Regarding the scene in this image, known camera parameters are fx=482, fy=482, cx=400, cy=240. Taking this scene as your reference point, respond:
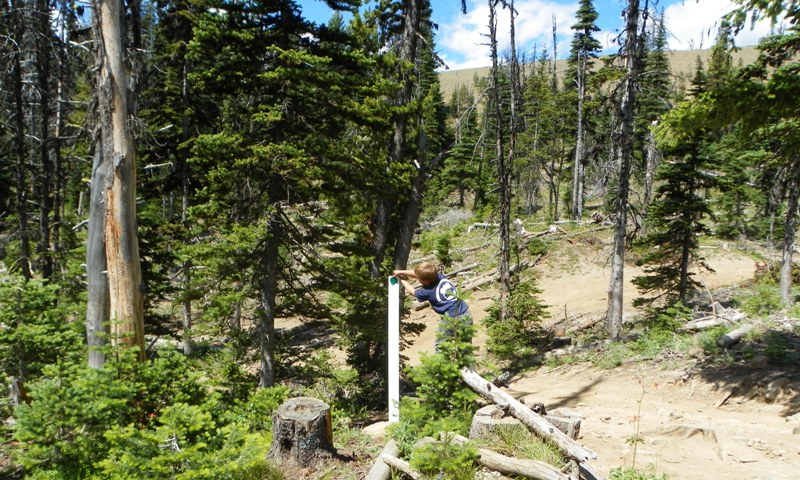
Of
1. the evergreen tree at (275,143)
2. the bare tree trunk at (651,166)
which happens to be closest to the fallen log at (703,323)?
the bare tree trunk at (651,166)

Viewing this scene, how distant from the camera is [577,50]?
38594mm

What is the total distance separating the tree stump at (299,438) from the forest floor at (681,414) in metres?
1.60

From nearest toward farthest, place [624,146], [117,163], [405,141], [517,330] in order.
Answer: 1. [117,163]
2. [405,141]
3. [624,146]
4. [517,330]

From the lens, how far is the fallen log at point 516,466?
455cm

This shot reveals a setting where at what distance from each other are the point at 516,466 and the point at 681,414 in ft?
14.6

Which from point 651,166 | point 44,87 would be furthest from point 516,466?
point 651,166

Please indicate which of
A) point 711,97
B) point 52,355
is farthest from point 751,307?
point 52,355

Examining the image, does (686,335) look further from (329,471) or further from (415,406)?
(329,471)

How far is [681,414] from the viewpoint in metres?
7.66

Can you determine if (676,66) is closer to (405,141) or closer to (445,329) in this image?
(405,141)

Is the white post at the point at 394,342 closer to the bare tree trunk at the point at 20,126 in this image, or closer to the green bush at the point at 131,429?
the green bush at the point at 131,429

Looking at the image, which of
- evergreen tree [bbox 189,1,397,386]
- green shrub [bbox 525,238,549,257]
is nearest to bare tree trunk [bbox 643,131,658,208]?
green shrub [bbox 525,238,549,257]

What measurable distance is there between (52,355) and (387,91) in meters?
7.44

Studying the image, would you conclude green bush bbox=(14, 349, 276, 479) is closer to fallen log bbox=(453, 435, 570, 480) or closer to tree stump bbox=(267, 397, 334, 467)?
tree stump bbox=(267, 397, 334, 467)
